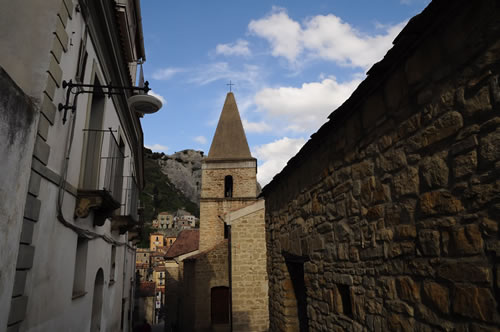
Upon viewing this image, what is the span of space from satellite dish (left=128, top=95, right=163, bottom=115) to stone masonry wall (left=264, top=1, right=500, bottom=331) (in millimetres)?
2684

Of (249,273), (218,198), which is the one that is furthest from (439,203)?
(218,198)

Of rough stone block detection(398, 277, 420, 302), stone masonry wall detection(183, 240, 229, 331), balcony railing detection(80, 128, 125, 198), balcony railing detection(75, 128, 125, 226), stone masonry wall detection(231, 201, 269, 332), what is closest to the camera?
rough stone block detection(398, 277, 420, 302)

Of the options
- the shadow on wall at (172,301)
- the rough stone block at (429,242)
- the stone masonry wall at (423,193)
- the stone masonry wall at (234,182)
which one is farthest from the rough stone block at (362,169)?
the shadow on wall at (172,301)

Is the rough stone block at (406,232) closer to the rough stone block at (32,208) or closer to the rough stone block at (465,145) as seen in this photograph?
the rough stone block at (465,145)

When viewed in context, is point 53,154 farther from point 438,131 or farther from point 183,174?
point 183,174

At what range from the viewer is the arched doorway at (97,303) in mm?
7133

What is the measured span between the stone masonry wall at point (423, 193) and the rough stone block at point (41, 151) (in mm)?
3302

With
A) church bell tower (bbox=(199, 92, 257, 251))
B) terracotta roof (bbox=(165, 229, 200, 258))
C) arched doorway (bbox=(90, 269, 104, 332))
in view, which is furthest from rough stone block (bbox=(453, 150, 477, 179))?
terracotta roof (bbox=(165, 229, 200, 258))

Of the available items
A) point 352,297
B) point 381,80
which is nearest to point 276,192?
point 352,297

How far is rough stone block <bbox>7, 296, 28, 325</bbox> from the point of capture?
3313 mm

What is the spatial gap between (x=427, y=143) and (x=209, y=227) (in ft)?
58.6

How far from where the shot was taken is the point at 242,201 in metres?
20.4

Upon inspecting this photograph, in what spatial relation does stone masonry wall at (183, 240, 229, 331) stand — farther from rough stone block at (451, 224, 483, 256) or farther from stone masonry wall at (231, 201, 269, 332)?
rough stone block at (451, 224, 483, 256)

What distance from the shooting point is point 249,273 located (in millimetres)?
13602
